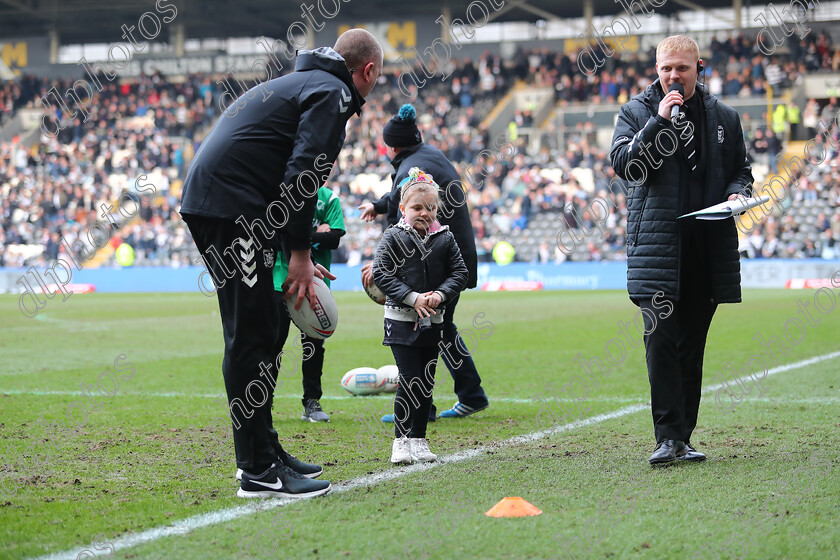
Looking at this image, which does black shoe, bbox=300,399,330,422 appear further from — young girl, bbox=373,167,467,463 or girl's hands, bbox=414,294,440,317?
girl's hands, bbox=414,294,440,317

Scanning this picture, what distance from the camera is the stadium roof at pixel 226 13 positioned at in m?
42.0

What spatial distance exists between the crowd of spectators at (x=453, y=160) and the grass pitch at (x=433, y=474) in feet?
63.3

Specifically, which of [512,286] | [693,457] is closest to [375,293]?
[693,457]

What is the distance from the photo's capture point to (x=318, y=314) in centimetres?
490

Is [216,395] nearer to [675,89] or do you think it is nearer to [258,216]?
[258,216]

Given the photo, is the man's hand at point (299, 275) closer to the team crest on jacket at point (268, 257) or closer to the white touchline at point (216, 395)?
the team crest on jacket at point (268, 257)

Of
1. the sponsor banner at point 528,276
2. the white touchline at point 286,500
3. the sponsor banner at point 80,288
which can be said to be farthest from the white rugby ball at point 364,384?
the sponsor banner at point 80,288

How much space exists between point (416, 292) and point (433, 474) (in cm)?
106

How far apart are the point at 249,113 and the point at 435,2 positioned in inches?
1575

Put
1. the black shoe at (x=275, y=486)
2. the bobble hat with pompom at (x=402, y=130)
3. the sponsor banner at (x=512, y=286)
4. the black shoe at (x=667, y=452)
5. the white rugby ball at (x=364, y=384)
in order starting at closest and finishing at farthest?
the black shoe at (x=275, y=486)
the black shoe at (x=667, y=452)
the bobble hat with pompom at (x=402, y=130)
the white rugby ball at (x=364, y=384)
the sponsor banner at (x=512, y=286)

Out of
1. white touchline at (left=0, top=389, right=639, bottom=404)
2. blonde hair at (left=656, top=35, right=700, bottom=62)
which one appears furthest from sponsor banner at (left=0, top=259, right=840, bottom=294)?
blonde hair at (left=656, top=35, right=700, bottom=62)

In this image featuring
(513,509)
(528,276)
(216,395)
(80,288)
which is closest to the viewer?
(513,509)

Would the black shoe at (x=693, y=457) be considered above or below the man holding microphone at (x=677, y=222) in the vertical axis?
below

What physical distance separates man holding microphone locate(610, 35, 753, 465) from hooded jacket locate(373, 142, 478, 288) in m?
1.73
